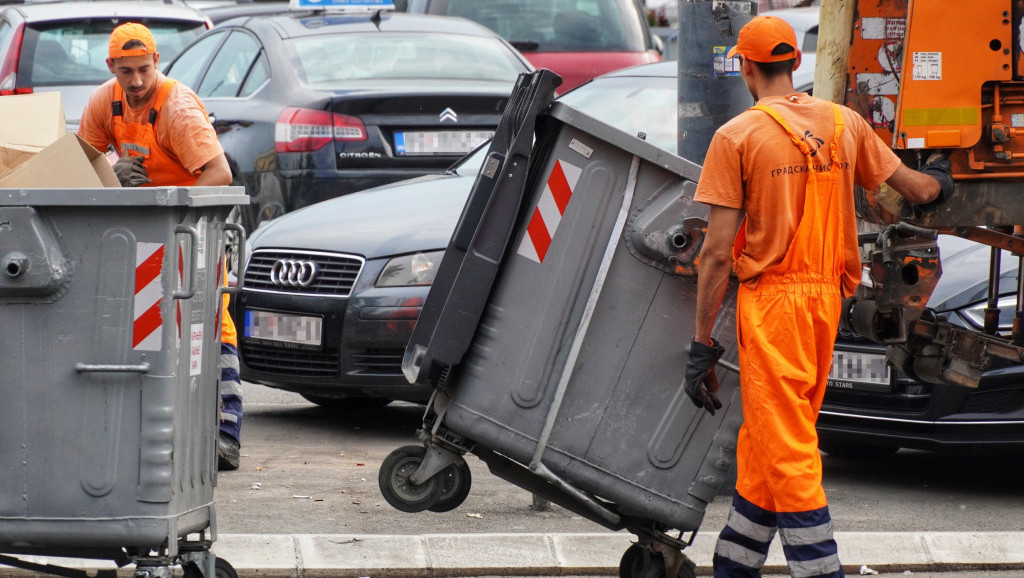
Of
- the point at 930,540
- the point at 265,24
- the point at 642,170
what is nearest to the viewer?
the point at 642,170

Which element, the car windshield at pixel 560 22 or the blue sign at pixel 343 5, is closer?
the blue sign at pixel 343 5

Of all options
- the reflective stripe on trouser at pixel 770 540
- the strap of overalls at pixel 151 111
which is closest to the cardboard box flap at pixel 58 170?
the strap of overalls at pixel 151 111

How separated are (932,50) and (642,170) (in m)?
0.94

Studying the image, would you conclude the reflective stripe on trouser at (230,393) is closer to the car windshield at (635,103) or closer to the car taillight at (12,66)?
the car windshield at (635,103)

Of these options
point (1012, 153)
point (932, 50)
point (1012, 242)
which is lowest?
point (1012, 242)

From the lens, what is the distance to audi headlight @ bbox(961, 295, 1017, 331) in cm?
Result: 579

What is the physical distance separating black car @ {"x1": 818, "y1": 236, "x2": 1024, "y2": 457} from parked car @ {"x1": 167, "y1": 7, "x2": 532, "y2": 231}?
332cm

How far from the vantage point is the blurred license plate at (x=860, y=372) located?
5918 mm

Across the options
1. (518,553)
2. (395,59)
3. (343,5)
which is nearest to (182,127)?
(518,553)

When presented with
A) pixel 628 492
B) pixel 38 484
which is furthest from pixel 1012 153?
pixel 38 484

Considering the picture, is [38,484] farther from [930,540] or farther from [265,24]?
[265,24]

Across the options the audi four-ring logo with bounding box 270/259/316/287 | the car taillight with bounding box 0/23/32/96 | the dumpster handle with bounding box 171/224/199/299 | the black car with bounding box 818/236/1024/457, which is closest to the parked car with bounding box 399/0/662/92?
the car taillight with bounding box 0/23/32/96

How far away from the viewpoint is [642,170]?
4238mm

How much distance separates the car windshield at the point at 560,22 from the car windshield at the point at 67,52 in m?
2.66
